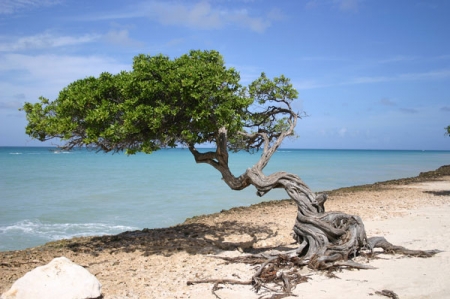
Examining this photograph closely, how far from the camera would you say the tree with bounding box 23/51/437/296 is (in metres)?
8.12

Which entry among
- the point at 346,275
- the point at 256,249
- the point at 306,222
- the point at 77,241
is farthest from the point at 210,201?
the point at 346,275

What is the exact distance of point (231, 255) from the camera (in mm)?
9250

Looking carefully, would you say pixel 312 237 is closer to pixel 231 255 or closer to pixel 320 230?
pixel 320 230

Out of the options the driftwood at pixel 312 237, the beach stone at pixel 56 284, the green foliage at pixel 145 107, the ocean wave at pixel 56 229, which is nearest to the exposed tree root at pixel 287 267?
the driftwood at pixel 312 237

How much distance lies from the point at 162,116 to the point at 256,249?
4298 mm

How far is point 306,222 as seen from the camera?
8664 mm

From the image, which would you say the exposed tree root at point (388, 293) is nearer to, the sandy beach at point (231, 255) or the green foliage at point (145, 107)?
the sandy beach at point (231, 255)

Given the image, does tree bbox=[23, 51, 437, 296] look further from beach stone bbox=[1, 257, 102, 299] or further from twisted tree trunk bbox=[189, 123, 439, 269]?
beach stone bbox=[1, 257, 102, 299]

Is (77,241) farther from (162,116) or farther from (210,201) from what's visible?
(210,201)

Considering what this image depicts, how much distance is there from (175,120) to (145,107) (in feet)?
3.43

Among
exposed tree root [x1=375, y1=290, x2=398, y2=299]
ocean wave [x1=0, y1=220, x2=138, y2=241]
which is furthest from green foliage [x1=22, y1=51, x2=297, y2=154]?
ocean wave [x1=0, y1=220, x2=138, y2=241]

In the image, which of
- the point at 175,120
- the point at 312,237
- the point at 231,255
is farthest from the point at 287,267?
the point at 175,120

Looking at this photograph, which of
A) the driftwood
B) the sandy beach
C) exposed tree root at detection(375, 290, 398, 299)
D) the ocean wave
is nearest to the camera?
exposed tree root at detection(375, 290, 398, 299)

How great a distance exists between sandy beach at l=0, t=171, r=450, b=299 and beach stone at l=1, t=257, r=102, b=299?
1.83 ft
